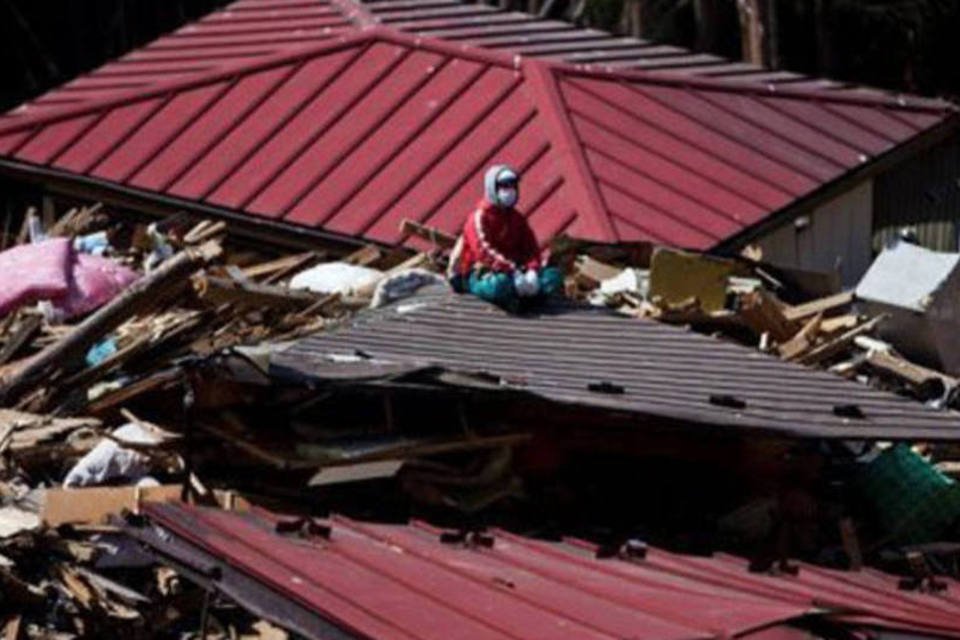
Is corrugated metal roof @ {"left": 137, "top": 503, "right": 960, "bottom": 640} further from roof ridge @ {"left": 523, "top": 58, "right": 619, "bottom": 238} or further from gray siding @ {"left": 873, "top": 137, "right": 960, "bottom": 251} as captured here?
gray siding @ {"left": 873, "top": 137, "right": 960, "bottom": 251}

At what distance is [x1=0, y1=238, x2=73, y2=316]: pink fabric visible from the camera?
61.7 feet

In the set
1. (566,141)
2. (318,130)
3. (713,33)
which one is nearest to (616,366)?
(566,141)

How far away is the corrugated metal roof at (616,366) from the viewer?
16078 millimetres

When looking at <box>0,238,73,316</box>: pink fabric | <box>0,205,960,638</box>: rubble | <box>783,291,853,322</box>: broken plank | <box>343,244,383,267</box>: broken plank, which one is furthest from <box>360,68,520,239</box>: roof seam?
<box>0,205,960,638</box>: rubble

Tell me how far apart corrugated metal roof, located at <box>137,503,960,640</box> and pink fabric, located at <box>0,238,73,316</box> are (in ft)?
13.2

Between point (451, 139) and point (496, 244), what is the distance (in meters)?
5.23

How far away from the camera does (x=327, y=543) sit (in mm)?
14234

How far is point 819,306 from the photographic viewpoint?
20.5 metres

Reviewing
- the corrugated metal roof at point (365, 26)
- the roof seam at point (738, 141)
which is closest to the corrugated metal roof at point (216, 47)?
the corrugated metal roof at point (365, 26)

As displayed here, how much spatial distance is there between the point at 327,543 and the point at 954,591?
9.53ft

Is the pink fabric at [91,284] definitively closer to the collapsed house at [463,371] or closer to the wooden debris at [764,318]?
the collapsed house at [463,371]

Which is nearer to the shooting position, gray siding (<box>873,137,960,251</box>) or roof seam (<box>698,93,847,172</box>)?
roof seam (<box>698,93,847,172</box>)

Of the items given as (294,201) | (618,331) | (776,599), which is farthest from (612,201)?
(776,599)

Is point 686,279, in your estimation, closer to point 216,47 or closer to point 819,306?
point 819,306
